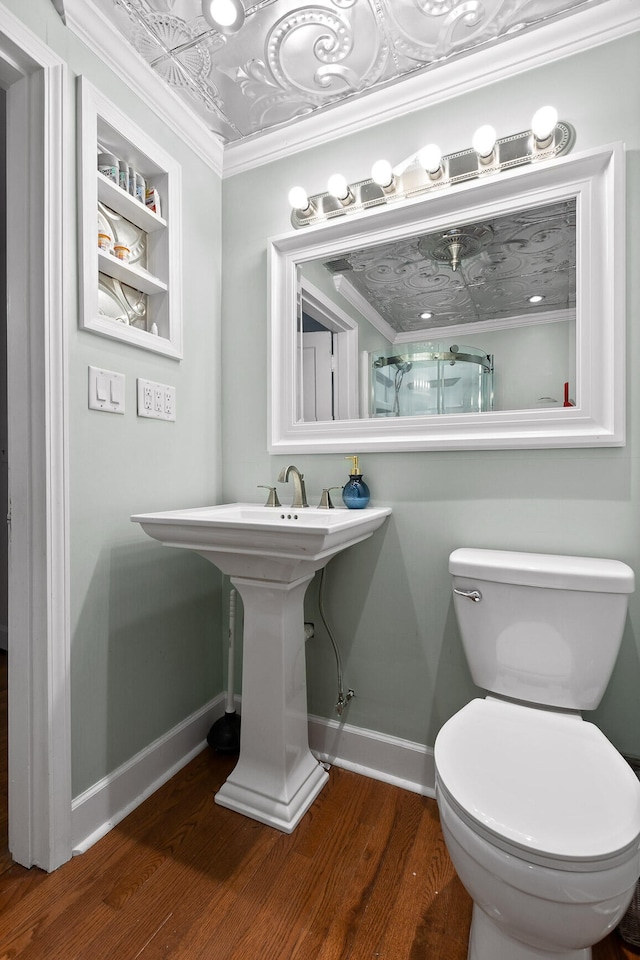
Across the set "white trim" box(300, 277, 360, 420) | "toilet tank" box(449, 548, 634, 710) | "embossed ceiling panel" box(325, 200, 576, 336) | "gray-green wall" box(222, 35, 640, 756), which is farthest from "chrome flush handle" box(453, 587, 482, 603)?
"embossed ceiling panel" box(325, 200, 576, 336)

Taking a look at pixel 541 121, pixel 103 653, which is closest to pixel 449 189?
pixel 541 121

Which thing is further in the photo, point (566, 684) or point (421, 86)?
point (421, 86)

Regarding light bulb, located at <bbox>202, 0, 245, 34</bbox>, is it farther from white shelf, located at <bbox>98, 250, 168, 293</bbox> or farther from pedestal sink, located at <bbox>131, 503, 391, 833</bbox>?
pedestal sink, located at <bbox>131, 503, 391, 833</bbox>

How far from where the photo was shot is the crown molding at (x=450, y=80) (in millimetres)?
Answer: 1244

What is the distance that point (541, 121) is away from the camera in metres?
1.25

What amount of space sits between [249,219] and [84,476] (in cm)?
118

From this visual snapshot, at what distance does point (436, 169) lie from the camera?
4.58ft

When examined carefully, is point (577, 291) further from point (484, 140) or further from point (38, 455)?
point (38, 455)

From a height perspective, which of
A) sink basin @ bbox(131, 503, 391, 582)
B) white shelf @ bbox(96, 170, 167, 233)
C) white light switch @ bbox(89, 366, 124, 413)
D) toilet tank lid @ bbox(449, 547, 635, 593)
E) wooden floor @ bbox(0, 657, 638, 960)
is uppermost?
white shelf @ bbox(96, 170, 167, 233)

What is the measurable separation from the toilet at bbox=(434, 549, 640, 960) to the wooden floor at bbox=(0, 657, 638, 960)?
21 cm

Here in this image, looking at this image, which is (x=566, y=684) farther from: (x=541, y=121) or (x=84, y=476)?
(x=541, y=121)

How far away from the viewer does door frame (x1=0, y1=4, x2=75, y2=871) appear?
1.14 metres

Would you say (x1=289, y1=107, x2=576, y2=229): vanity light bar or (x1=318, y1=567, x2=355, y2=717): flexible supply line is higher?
(x1=289, y1=107, x2=576, y2=229): vanity light bar

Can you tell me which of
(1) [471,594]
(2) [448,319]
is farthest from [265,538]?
(2) [448,319]
